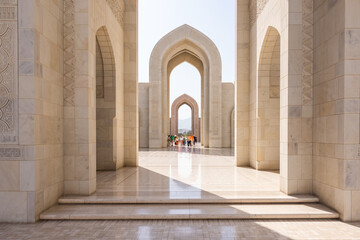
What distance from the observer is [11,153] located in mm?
4055

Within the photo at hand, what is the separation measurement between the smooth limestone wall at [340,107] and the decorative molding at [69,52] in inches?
203

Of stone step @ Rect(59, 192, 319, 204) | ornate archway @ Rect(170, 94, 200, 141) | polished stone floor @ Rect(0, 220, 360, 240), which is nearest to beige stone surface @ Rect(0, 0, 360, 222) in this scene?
stone step @ Rect(59, 192, 319, 204)

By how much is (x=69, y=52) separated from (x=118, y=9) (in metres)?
3.70

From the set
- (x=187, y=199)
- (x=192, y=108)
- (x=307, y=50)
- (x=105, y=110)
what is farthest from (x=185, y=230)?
(x=192, y=108)

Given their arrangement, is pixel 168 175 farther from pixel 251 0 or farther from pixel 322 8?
pixel 251 0

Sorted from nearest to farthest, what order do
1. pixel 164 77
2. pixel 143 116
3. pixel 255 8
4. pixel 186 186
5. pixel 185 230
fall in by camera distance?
pixel 185 230, pixel 186 186, pixel 255 8, pixel 164 77, pixel 143 116

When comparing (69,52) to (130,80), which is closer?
(69,52)

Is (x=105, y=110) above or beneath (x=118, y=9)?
beneath

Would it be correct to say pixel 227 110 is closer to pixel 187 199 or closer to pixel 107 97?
pixel 107 97

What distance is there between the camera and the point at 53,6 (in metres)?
4.66

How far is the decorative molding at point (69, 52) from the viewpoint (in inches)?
198

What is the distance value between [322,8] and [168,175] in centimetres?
555

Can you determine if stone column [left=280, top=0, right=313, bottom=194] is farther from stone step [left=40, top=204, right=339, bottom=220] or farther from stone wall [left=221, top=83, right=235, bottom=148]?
stone wall [left=221, top=83, right=235, bottom=148]

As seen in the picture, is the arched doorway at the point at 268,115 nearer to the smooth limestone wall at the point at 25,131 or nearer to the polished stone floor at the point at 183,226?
the polished stone floor at the point at 183,226
